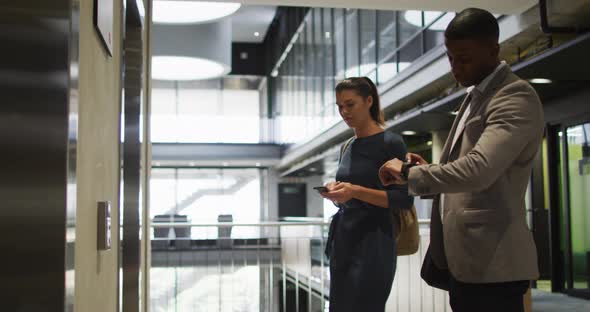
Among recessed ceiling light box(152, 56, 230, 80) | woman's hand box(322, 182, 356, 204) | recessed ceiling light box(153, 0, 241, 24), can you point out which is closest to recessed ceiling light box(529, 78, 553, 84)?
recessed ceiling light box(153, 0, 241, 24)

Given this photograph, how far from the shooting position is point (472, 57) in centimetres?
166

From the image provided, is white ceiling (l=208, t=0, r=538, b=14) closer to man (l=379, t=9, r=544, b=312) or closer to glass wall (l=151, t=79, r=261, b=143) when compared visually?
man (l=379, t=9, r=544, b=312)

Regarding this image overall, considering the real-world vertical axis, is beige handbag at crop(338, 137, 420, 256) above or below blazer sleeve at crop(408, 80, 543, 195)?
below

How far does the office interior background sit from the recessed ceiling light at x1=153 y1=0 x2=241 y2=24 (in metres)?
0.03

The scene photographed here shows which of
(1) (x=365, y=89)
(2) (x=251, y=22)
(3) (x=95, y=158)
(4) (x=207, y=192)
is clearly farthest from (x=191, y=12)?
(4) (x=207, y=192)

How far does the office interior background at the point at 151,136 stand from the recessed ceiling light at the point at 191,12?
0.03 metres

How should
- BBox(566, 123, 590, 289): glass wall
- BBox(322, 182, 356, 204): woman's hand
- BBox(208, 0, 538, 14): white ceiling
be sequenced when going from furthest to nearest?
1. BBox(566, 123, 590, 289): glass wall
2. BBox(208, 0, 538, 14): white ceiling
3. BBox(322, 182, 356, 204): woman's hand

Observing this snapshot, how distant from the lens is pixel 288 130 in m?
22.8

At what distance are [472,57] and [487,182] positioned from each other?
1.09 feet

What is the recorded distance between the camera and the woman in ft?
7.47

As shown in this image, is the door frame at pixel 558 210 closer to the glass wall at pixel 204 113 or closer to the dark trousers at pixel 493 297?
the dark trousers at pixel 493 297

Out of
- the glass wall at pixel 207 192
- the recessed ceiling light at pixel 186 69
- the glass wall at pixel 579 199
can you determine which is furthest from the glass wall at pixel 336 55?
the glass wall at pixel 207 192

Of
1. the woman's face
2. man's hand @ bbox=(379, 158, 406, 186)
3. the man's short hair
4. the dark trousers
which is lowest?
the dark trousers

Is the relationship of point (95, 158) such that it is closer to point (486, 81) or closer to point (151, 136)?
point (486, 81)
